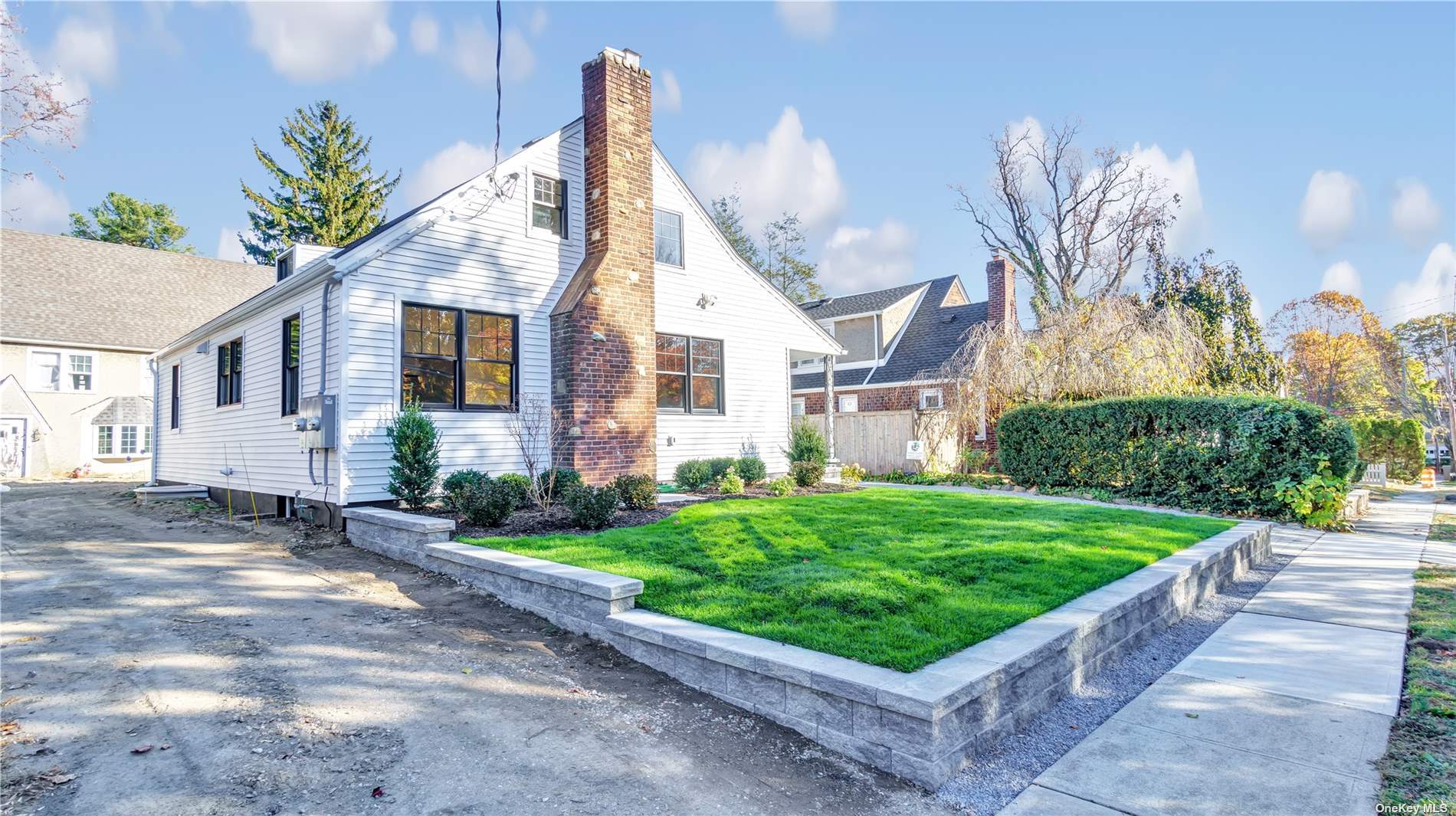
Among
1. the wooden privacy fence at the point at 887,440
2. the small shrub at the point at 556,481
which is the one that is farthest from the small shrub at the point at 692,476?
the wooden privacy fence at the point at 887,440

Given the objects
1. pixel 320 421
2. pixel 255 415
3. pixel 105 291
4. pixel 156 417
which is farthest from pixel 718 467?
pixel 105 291

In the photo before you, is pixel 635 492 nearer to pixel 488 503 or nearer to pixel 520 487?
pixel 520 487

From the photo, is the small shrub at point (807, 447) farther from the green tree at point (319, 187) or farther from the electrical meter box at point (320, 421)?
the green tree at point (319, 187)

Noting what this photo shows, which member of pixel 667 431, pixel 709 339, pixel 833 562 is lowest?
pixel 833 562

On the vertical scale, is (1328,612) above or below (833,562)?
below

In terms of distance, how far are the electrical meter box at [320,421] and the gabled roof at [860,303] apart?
55.1 feet

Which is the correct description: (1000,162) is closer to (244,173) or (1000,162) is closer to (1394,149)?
(1394,149)

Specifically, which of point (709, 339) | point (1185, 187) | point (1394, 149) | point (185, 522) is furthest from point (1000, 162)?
point (185, 522)

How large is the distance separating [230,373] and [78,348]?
15.4m

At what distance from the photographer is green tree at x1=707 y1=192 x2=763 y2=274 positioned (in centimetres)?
3900

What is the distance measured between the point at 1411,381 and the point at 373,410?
40218mm

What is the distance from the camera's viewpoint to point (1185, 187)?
2383 centimetres

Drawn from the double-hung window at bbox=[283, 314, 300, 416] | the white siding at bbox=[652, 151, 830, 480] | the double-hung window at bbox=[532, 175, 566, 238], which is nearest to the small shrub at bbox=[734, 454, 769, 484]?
the white siding at bbox=[652, 151, 830, 480]

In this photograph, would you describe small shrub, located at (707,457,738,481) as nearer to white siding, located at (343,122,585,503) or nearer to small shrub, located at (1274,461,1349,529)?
white siding, located at (343,122,585,503)
